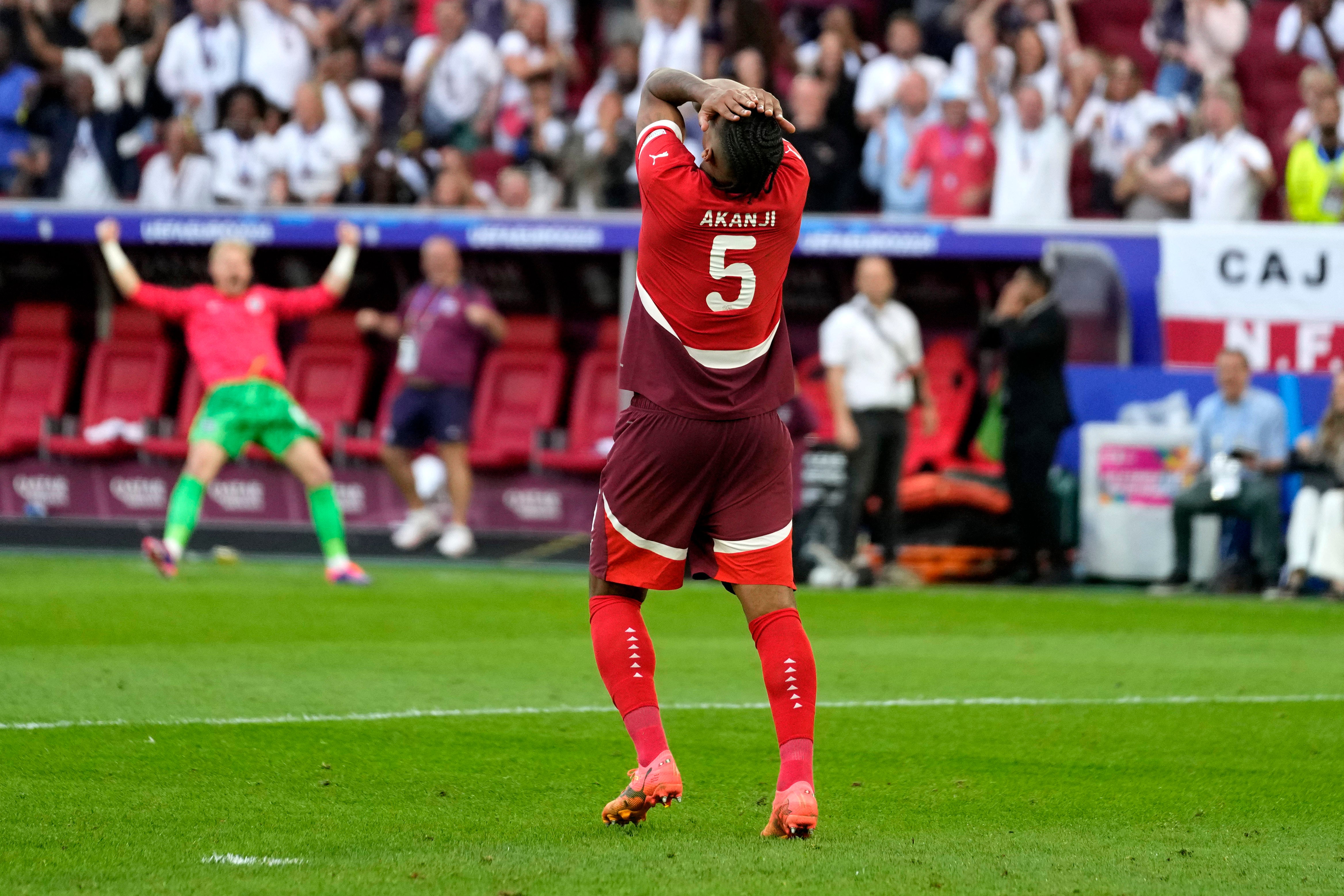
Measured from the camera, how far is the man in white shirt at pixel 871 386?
13.1 metres

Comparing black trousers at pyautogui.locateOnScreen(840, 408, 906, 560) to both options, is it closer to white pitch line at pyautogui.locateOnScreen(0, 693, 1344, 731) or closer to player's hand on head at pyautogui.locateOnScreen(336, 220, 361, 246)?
player's hand on head at pyautogui.locateOnScreen(336, 220, 361, 246)

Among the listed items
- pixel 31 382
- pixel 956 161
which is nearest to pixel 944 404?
pixel 956 161

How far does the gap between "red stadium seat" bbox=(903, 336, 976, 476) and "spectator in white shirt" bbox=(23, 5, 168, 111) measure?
25.1 ft

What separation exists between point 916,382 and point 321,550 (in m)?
5.06

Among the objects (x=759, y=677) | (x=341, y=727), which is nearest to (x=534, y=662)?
(x=759, y=677)

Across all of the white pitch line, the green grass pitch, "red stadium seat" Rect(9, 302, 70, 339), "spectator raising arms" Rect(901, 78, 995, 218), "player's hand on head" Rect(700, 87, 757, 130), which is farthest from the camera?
"red stadium seat" Rect(9, 302, 70, 339)

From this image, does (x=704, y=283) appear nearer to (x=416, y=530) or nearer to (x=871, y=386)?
(x=871, y=386)

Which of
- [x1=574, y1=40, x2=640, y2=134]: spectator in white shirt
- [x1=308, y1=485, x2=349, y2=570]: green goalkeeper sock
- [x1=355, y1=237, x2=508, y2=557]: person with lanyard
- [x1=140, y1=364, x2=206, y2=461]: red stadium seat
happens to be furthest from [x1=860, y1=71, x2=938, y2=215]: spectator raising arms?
[x1=140, y1=364, x2=206, y2=461]: red stadium seat

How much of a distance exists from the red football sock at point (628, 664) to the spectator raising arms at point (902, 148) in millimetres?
10606

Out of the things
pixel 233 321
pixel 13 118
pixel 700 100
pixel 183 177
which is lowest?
pixel 233 321

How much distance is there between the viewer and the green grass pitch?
15.0ft

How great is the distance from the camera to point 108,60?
707 inches

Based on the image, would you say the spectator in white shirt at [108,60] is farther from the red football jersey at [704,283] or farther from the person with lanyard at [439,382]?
the red football jersey at [704,283]

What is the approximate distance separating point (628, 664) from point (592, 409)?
11.7m
